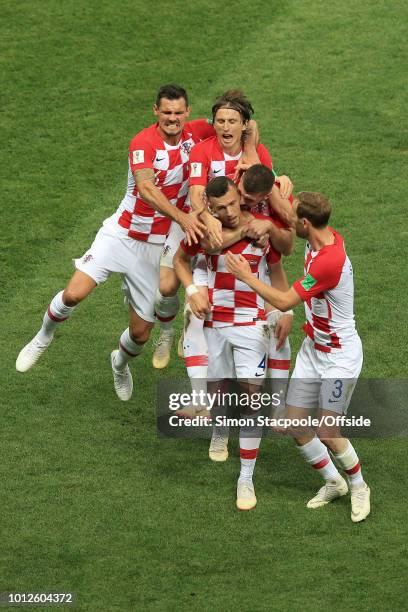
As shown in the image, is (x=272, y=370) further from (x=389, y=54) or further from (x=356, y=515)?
(x=389, y=54)

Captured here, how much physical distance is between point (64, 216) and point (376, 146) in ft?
11.4

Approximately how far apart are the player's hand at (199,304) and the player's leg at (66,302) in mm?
1321

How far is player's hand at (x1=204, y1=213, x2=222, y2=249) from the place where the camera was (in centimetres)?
872

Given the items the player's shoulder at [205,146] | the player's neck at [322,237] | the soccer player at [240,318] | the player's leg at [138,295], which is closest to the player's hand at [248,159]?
the player's shoulder at [205,146]

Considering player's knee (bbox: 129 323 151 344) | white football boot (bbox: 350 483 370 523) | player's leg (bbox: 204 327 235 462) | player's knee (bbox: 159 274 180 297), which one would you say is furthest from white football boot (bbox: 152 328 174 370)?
white football boot (bbox: 350 483 370 523)

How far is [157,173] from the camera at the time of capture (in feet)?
32.6

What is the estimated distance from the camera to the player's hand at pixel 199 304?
890cm

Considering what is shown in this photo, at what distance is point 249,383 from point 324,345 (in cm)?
61

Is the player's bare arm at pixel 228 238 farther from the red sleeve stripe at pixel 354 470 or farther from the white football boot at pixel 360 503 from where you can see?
the white football boot at pixel 360 503

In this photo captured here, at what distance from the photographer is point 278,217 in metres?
8.99

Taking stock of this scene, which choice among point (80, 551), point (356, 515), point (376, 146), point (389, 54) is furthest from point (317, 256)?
point (389, 54)

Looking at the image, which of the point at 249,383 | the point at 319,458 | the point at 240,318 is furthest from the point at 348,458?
the point at 240,318

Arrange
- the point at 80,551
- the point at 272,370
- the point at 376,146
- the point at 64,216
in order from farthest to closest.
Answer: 1. the point at 376,146
2. the point at 64,216
3. the point at 272,370
4. the point at 80,551

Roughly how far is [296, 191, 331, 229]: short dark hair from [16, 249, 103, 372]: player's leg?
7.09ft
